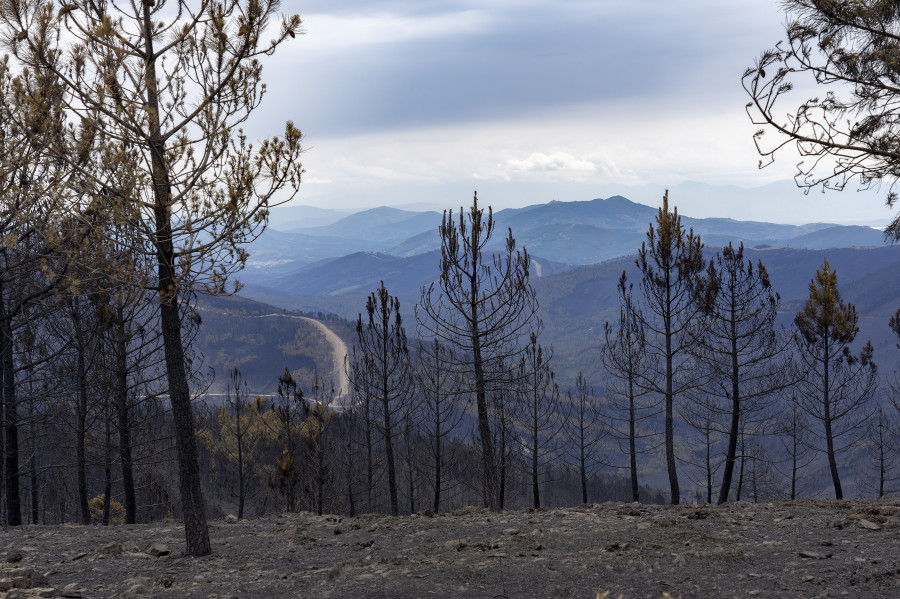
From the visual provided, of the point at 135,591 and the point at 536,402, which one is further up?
the point at 135,591

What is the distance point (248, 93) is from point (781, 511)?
11.8 metres

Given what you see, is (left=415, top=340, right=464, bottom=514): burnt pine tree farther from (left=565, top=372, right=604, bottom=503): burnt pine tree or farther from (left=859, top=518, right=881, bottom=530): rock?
(left=859, top=518, right=881, bottom=530): rock

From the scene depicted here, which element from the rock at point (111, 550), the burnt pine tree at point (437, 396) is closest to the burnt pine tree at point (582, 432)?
the burnt pine tree at point (437, 396)

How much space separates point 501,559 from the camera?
8.59 m

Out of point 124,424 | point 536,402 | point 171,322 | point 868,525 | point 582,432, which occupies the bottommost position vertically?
point 582,432

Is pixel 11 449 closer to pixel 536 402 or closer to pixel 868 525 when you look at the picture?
pixel 536 402

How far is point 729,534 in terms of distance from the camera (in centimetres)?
991

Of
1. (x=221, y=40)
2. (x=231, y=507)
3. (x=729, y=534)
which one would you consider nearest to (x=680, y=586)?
(x=729, y=534)

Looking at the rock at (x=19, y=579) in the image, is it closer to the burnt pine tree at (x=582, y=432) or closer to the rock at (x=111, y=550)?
the rock at (x=111, y=550)

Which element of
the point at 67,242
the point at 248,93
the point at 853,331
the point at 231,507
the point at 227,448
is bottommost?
the point at 231,507

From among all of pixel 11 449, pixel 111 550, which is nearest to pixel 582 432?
pixel 11 449

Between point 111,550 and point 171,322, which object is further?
point 111,550

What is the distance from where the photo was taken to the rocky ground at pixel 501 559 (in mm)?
7277

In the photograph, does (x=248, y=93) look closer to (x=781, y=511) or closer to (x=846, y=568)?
(x=846, y=568)
